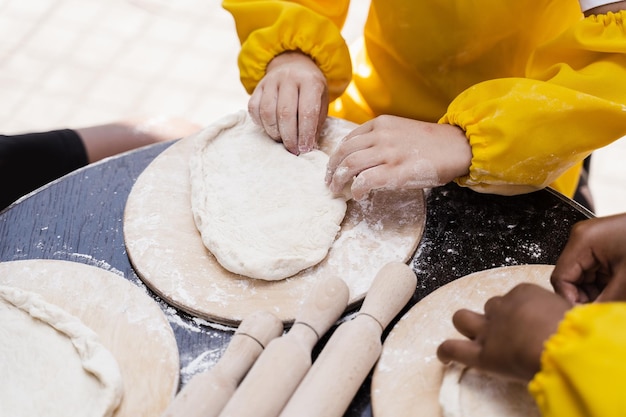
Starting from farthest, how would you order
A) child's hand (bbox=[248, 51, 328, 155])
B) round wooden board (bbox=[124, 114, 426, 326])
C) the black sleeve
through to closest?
the black sleeve, child's hand (bbox=[248, 51, 328, 155]), round wooden board (bbox=[124, 114, 426, 326])

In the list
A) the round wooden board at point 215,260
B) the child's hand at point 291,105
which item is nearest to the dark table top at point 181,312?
the round wooden board at point 215,260

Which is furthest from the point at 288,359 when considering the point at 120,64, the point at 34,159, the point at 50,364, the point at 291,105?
the point at 120,64

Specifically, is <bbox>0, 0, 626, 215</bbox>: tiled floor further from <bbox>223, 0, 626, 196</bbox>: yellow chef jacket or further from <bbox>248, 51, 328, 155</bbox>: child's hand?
<bbox>248, 51, 328, 155</bbox>: child's hand

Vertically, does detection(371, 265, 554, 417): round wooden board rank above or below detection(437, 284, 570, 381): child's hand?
below

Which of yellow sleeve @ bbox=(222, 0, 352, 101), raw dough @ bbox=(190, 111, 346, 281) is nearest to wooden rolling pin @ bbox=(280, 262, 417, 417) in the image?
raw dough @ bbox=(190, 111, 346, 281)

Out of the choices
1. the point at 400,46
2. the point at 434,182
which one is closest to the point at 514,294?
the point at 434,182

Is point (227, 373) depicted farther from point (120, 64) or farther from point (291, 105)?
point (120, 64)

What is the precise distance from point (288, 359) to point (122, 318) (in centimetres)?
29

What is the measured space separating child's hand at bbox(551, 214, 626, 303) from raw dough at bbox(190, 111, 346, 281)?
0.36 m

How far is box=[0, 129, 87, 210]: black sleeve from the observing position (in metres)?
1.34

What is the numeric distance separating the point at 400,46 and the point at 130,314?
73 centimetres

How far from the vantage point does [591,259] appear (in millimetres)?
819

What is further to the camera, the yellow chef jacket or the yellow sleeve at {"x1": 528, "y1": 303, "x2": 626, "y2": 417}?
the yellow chef jacket

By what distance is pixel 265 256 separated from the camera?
989 millimetres
